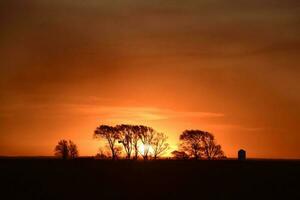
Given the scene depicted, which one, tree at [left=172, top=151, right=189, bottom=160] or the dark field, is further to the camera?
tree at [left=172, top=151, right=189, bottom=160]

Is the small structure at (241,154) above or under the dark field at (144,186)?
above

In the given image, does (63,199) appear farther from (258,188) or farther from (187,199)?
(258,188)

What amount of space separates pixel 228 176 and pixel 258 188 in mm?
8853

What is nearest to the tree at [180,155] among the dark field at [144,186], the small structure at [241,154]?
the small structure at [241,154]

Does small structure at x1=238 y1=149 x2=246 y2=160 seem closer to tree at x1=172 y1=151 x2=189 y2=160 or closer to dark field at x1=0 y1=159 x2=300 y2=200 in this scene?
tree at x1=172 y1=151 x2=189 y2=160

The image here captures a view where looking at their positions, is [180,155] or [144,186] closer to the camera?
[144,186]

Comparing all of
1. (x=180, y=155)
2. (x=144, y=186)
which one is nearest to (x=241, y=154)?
(x=180, y=155)

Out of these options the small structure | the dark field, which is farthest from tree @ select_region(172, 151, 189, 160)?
the dark field

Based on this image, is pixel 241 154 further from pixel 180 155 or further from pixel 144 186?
pixel 144 186

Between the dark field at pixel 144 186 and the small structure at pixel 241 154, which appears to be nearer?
the dark field at pixel 144 186

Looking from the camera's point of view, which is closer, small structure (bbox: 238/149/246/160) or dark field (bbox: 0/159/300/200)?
dark field (bbox: 0/159/300/200)

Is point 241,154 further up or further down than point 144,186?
further up

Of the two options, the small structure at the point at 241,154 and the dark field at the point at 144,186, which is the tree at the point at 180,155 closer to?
the small structure at the point at 241,154

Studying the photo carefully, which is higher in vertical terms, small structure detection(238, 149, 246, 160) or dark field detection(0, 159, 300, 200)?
small structure detection(238, 149, 246, 160)
